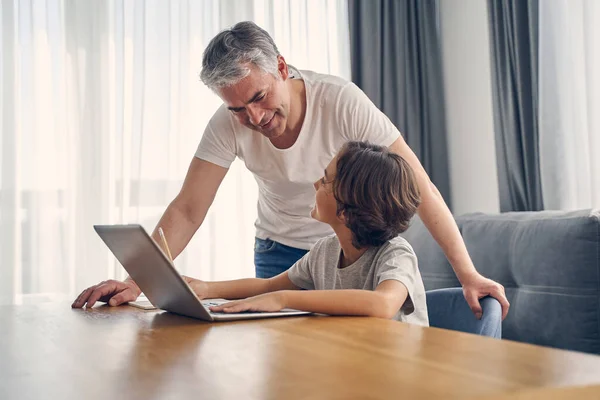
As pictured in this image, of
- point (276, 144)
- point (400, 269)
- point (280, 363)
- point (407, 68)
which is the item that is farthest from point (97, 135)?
point (280, 363)

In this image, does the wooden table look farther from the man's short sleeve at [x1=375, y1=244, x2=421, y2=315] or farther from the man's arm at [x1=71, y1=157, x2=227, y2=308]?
the man's arm at [x1=71, y1=157, x2=227, y2=308]

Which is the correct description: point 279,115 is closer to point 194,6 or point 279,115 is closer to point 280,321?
point 280,321

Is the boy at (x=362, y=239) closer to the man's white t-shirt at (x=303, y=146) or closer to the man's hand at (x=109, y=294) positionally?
the man's hand at (x=109, y=294)

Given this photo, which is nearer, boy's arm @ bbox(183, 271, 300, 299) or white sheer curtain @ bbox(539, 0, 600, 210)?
boy's arm @ bbox(183, 271, 300, 299)

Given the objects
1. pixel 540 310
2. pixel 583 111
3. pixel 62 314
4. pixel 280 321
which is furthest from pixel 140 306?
pixel 583 111

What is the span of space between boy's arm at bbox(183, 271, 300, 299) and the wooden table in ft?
1.83

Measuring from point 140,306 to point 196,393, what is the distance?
3.40ft

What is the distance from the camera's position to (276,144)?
7.16ft

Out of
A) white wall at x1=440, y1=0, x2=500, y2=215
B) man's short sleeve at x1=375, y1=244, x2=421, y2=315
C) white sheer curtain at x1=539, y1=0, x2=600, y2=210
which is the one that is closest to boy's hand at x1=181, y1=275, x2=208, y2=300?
man's short sleeve at x1=375, y1=244, x2=421, y2=315

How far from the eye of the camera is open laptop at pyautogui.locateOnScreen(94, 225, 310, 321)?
4.19 ft

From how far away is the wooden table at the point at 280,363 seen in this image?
682mm

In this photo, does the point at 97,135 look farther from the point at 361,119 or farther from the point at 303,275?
the point at 303,275

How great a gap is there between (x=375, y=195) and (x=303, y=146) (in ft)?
1.56

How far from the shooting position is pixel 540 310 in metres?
2.61
